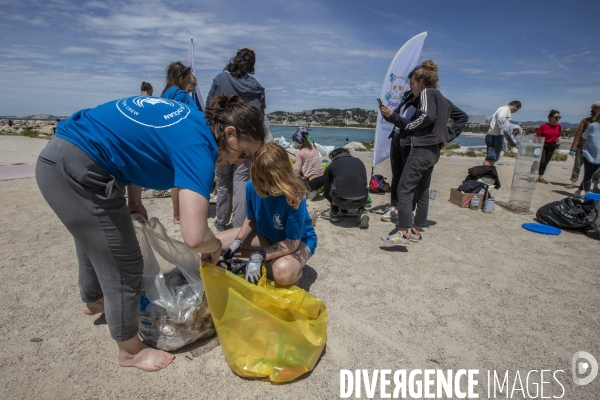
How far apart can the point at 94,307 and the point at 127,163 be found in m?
1.19

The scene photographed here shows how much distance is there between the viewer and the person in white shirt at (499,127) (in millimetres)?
6527

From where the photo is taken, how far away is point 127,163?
1530 millimetres

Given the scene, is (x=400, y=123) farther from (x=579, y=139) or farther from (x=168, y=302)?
(x=579, y=139)

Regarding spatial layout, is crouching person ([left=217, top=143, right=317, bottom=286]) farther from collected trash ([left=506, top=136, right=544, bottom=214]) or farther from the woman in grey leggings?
collected trash ([left=506, top=136, right=544, bottom=214])

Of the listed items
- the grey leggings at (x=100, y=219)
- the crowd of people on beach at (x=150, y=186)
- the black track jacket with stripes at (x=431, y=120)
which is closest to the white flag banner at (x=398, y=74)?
the black track jacket with stripes at (x=431, y=120)

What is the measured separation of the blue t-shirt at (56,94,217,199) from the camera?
1419 millimetres

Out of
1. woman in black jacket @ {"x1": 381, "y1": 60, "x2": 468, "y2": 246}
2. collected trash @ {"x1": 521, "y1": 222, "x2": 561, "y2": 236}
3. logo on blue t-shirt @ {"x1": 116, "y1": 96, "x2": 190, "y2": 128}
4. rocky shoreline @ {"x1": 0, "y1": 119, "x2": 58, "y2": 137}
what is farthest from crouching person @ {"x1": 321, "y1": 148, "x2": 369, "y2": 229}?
rocky shoreline @ {"x1": 0, "y1": 119, "x2": 58, "y2": 137}

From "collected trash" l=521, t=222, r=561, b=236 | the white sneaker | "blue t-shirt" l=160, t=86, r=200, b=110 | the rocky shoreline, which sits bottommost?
the rocky shoreline

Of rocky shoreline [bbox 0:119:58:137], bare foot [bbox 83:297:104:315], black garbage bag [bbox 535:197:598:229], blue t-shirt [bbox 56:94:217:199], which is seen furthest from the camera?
rocky shoreline [bbox 0:119:58:137]

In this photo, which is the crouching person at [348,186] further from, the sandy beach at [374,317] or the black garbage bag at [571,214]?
the black garbage bag at [571,214]

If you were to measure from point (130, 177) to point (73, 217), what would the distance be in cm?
30

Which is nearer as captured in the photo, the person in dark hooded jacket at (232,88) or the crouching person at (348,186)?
the person in dark hooded jacket at (232,88)

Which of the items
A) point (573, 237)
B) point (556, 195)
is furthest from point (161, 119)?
point (556, 195)

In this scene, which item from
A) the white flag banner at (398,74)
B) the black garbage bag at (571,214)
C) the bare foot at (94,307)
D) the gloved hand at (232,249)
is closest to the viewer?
the bare foot at (94,307)
